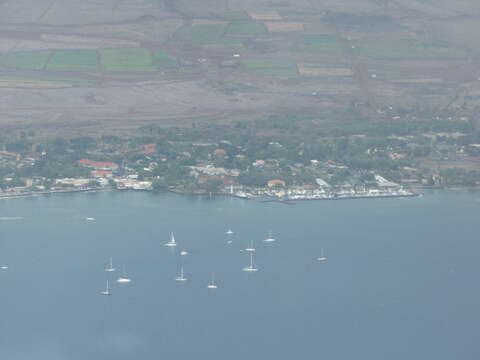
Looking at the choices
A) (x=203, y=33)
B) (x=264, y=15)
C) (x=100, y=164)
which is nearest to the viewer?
(x=100, y=164)

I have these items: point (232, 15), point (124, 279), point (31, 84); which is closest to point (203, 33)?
point (232, 15)

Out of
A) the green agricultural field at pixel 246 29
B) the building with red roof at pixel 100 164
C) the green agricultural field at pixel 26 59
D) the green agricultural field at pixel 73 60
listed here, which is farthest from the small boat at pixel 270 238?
the green agricultural field at pixel 246 29

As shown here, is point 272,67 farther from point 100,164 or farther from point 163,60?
point 100,164

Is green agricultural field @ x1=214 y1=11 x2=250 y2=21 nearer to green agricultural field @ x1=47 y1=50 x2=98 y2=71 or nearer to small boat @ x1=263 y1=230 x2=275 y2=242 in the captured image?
green agricultural field @ x1=47 y1=50 x2=98 y2=71

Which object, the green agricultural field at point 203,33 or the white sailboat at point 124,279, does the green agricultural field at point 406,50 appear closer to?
the green agricultural field at point 203,33

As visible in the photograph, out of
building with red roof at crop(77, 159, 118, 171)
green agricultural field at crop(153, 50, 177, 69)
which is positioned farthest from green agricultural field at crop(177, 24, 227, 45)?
building with red roof at crop(77, 159, 118, 171)

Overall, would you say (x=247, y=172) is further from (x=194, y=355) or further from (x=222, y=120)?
(x=194, y=355)
